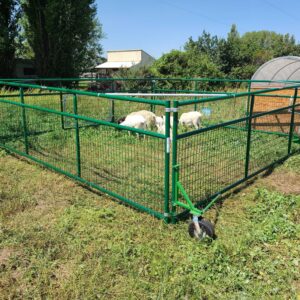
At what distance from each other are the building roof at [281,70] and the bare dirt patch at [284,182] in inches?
232

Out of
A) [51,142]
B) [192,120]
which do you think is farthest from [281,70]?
[51,142]

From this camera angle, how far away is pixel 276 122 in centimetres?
752

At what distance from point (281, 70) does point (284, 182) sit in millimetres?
7168

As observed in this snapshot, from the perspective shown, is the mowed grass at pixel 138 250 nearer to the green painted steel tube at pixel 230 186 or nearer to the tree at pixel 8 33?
the green painted steel tube at pixel 230 186

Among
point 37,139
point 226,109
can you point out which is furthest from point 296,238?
point 226,109

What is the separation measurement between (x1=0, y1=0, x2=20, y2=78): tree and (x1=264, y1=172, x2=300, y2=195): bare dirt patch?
72.6ft

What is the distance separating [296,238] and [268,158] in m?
2.67

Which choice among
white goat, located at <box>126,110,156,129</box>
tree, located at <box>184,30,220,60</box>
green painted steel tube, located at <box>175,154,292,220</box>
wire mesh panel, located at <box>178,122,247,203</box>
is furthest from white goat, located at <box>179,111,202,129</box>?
tree, located at <box>184,30,220,60</box>

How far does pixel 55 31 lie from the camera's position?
2353 cm

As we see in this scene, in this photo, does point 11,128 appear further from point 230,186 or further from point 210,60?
point 210,60

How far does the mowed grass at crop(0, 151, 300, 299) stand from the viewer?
2.60 metres

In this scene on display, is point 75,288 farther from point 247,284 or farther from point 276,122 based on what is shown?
point 276,122

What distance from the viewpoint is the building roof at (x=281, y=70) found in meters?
10.4

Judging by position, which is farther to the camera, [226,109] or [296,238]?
[226,109]
